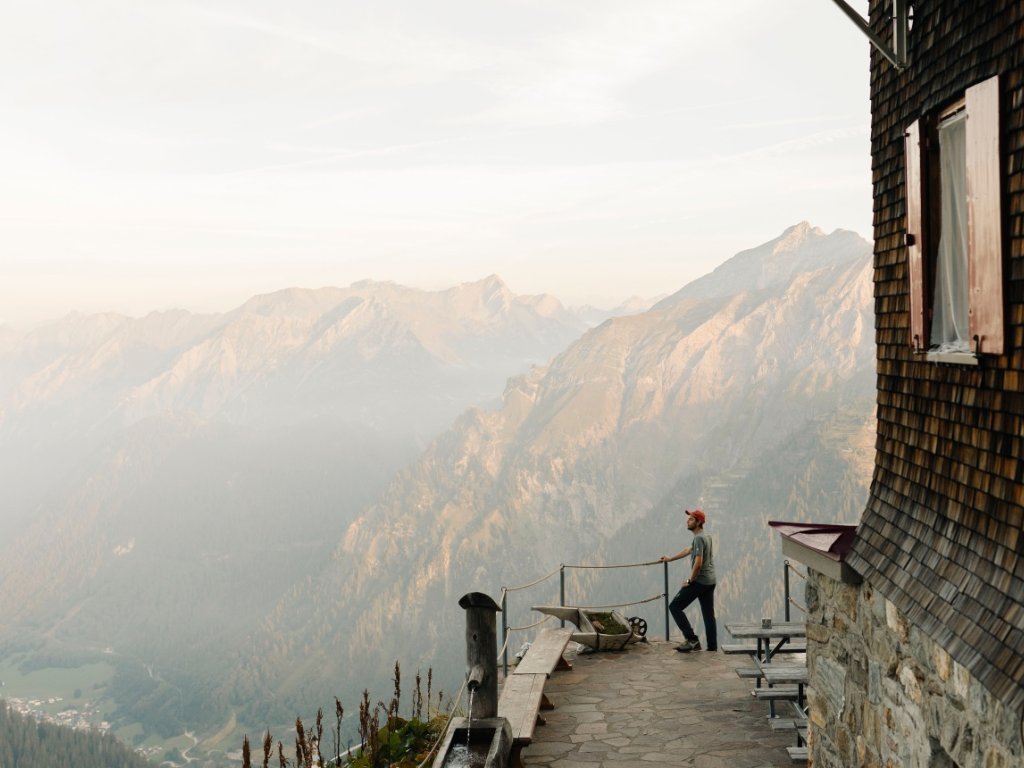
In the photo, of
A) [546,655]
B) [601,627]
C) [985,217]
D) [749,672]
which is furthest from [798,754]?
[985,217]

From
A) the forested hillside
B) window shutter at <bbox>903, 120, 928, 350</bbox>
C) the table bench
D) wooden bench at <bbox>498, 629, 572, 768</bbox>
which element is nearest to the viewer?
window shutter at <bbox>903, 120, 928, 350</bbox>

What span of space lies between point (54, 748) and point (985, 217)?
14211cm

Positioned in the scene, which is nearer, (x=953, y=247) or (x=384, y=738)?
(x=953, y=247)

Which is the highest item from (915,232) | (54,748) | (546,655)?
(915,232)

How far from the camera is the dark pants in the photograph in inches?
547

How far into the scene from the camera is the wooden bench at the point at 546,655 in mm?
12084

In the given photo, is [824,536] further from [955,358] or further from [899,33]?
[899,33]

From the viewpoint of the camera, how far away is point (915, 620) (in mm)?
6387

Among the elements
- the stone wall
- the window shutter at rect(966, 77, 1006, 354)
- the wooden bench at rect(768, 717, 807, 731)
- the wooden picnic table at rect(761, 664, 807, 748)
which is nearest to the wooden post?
the wooden picnic table at rect(761, 664, 807, 748)

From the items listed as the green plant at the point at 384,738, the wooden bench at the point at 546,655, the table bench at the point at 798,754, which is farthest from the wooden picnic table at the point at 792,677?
the green plant at the point at 384,738

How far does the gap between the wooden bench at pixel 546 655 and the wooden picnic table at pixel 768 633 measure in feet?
6.71

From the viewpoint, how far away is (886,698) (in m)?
7.12

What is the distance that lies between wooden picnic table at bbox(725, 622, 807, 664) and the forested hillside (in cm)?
12883

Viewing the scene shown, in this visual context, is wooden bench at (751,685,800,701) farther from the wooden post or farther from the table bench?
the wooden post
